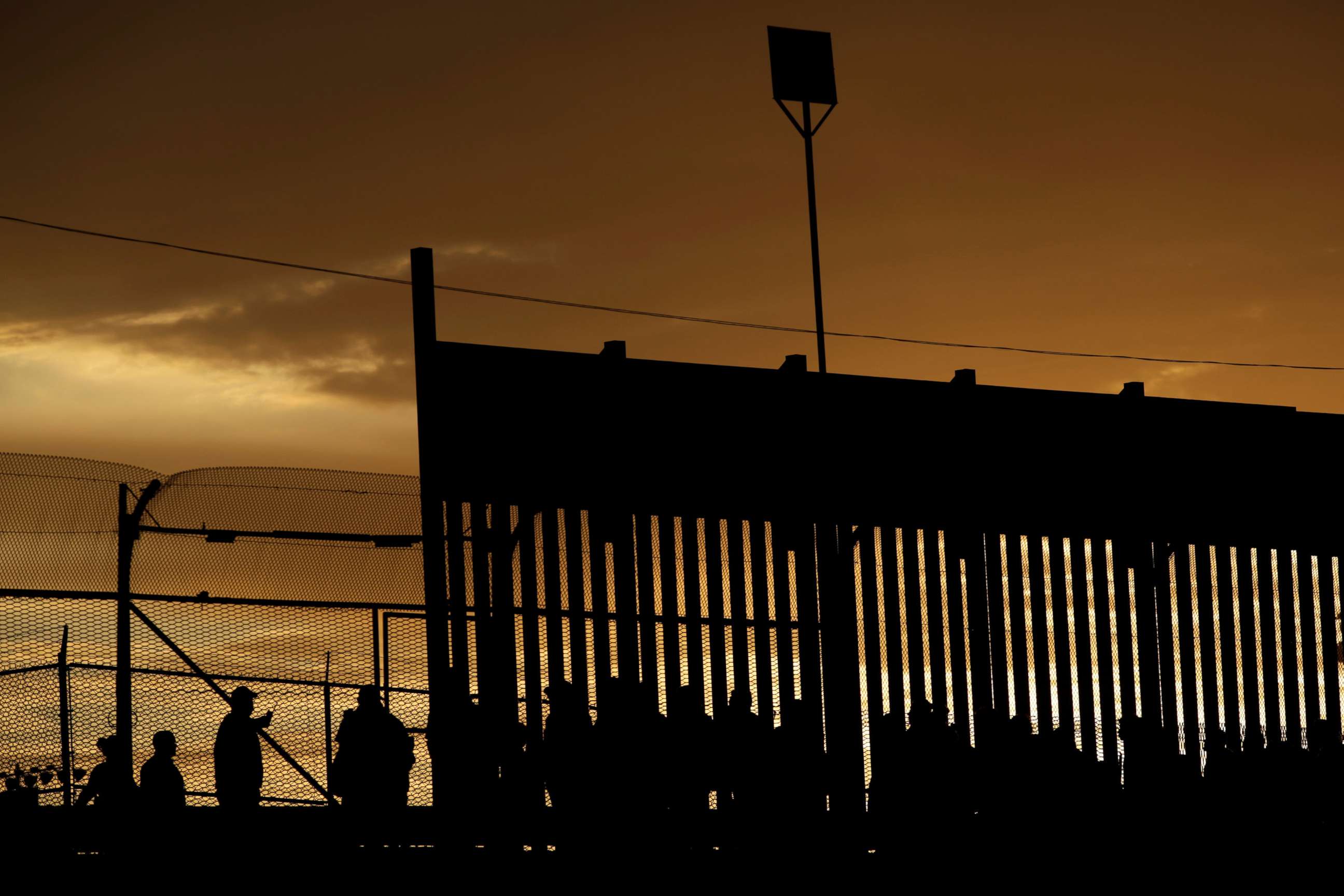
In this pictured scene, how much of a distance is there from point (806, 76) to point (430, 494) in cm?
680

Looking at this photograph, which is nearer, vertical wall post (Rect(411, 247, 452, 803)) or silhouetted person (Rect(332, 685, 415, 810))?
silhouetted person (Rect(332, 685, 415, 810))

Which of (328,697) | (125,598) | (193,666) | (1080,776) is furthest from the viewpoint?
(1080,776)

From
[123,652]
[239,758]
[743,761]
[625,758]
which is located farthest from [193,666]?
[743,761]

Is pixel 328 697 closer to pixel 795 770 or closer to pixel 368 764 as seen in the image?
pixel 368 764

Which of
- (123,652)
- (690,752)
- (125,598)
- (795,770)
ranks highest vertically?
(125,598)

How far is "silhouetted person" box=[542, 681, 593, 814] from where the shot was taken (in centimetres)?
1055

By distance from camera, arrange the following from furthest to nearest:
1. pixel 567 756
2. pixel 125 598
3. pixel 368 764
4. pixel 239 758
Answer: pixel 567 756 < pixel 368 764 < pixel 239 758 < pixel 125 598

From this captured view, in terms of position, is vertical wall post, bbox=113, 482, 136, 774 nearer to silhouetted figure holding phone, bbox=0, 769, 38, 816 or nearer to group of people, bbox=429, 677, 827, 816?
silhouetted figure holding phone, bbox=0, 769, 38, 816

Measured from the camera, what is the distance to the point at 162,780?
8.83m

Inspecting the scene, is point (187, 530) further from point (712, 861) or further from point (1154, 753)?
point (1154, 753)

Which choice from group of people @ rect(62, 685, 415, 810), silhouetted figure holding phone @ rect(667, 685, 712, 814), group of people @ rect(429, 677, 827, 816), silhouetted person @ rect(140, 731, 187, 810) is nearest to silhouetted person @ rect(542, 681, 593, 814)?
group of people @ rect(429, 677, 827, 816)

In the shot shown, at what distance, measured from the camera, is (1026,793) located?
11.3m

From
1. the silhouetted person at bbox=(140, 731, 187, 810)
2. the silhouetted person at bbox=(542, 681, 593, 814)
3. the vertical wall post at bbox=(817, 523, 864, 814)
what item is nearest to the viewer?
the silhouetted person at bbox=(140, 731, 187, 810)

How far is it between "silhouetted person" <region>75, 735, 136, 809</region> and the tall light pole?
28.0ft
